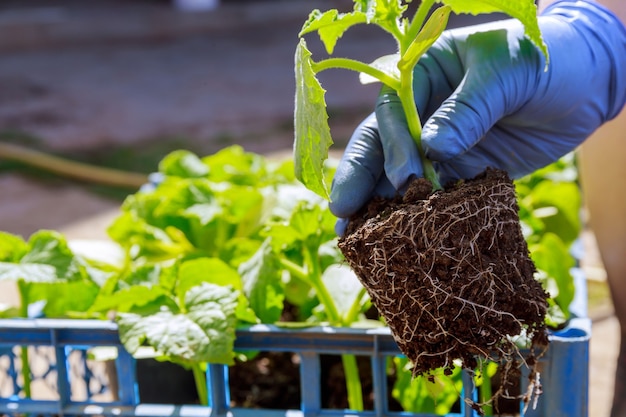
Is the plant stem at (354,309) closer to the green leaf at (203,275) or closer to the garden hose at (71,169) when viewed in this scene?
the green leaf at (203,275)

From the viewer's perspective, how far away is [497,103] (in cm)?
81

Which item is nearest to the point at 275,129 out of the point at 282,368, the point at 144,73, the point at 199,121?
the point at 199,121

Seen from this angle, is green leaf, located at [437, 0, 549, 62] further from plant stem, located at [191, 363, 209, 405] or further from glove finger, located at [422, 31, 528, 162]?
plant stem, located at [191, 363, 209, 405]

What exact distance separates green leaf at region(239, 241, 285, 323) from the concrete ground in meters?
0.85

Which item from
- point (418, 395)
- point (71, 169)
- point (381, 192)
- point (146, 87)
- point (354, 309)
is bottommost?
point (418, 395)

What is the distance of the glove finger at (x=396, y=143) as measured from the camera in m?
0.77

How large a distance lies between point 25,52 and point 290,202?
446cm

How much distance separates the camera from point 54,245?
106 centimetres

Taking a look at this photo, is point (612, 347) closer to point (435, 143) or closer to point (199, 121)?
point (435, 143)

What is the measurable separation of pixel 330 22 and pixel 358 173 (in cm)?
15

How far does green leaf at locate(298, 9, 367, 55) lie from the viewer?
28.5 inches

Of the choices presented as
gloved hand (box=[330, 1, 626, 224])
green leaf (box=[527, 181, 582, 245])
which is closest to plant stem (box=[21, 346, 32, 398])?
gloved hand (box=[330, 1, 626, 224])

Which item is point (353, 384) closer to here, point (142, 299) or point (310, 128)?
point (142, 299)

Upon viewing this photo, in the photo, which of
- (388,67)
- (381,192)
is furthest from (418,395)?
(388,67)
